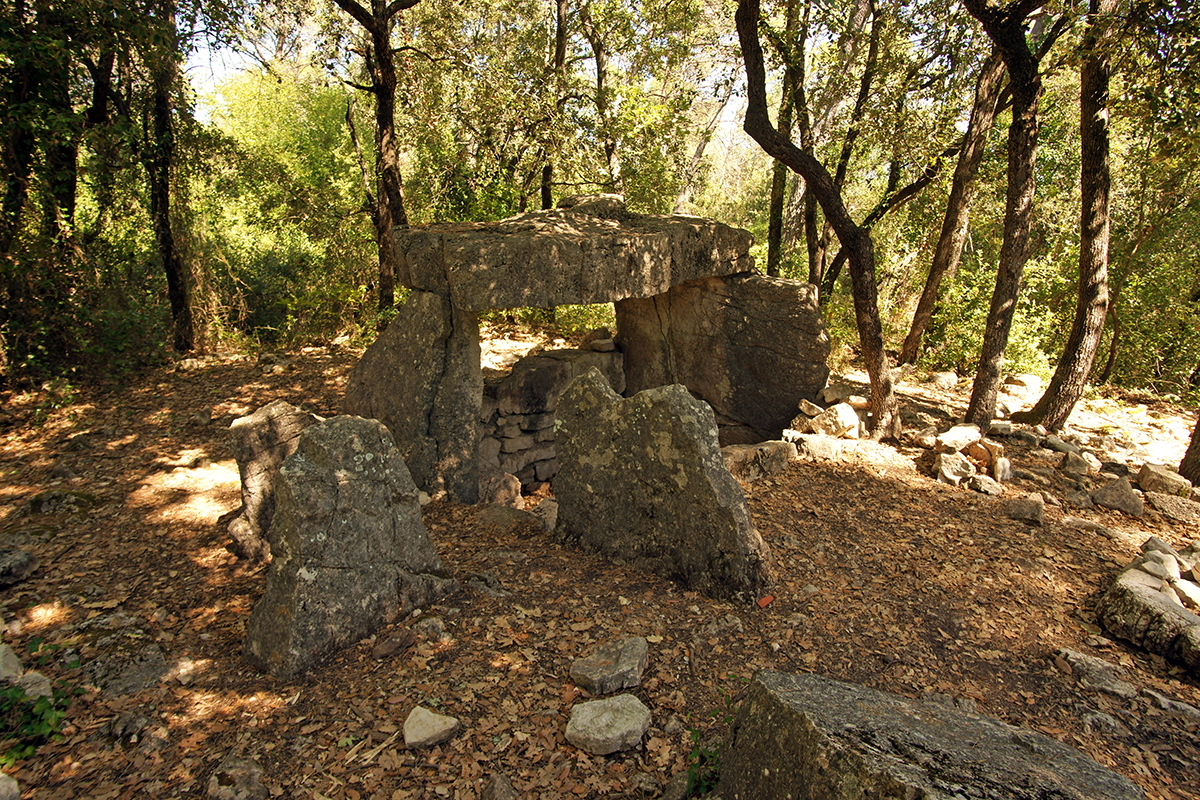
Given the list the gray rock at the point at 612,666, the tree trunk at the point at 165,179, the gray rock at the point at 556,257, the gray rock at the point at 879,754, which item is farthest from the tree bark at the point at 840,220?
the tree trunk at the point at 165,179

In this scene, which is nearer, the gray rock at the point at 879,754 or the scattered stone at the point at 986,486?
the gray rock at the point at 879,754

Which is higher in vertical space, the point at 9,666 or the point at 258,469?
the point at 258,469

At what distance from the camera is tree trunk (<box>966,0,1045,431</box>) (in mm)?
6066

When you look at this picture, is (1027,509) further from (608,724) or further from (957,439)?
(608,724)

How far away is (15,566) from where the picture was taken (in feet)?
13.9

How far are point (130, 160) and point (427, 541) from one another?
24.1 feet

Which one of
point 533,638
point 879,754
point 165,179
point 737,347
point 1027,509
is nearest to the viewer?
point 879,754

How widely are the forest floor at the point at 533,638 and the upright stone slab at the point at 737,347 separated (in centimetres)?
146

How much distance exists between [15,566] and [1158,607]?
23.6 feet

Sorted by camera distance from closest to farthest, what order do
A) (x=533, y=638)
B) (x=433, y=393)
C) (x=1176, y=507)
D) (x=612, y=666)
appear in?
1. (x=612, y=666)
2. (x=533, y=638)
3. (x=1176, y=507)
4. (x=433, y=393)

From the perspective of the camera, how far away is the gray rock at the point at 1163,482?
5816 millimetres

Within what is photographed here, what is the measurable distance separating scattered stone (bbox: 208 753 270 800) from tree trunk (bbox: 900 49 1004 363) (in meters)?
10.0

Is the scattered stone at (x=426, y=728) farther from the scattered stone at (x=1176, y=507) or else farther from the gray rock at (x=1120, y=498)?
the scattered stone at (x=1176, y=507)

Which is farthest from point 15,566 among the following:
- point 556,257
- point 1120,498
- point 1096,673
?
point 1120,498
